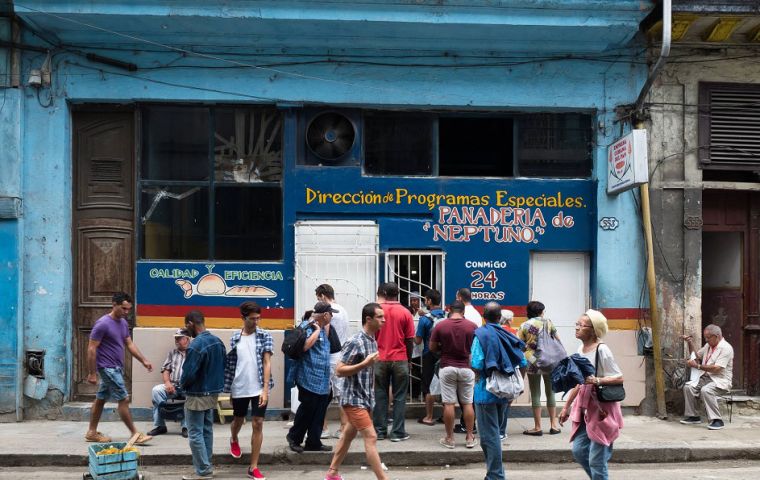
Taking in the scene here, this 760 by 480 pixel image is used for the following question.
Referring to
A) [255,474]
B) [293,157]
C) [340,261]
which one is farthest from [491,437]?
[293,157]

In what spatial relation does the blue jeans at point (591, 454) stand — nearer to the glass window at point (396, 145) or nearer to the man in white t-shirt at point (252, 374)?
the man in white t-shirt at point (252, 374)

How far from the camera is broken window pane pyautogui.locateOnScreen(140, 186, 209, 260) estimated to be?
441 inches

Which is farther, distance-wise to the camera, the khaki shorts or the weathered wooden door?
the weathered wooden door

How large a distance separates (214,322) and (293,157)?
2.53 meters

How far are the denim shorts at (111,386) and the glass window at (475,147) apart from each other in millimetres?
5167

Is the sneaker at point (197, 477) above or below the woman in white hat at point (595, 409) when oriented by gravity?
below

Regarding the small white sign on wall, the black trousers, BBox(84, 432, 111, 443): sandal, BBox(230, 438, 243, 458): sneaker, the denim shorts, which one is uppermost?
the small white sign on wall

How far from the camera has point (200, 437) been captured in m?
8.04

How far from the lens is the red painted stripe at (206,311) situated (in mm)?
11062

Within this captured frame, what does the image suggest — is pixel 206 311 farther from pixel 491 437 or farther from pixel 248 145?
pixel 491 437

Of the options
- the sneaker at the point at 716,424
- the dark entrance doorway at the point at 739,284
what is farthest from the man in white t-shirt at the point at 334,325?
the dark entrance doorway at the point at 739,284

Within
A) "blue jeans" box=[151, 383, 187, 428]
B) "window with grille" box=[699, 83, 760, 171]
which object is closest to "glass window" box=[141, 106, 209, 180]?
"blue jeans" box=[151, 383, 187, 428]

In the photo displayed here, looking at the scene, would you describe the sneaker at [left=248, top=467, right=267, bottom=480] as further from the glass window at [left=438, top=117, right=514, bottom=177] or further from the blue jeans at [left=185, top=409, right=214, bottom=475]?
the glass window at [left=438, top=117, right=514, bottom=177]

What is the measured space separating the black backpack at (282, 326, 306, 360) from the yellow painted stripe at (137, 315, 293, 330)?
2360 millimetres
